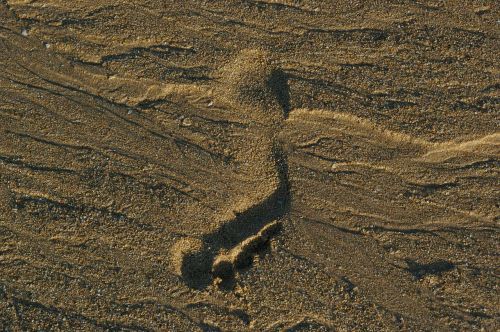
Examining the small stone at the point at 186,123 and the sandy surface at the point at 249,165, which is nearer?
the sandy surface at the point at 249,165

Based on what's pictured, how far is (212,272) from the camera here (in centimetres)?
366

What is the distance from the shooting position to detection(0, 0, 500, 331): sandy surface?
11.8ft

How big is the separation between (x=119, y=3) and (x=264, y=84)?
1.34m

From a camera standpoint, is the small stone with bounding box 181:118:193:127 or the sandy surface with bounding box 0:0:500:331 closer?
the sandy surface with bounding box 0:0:500:331

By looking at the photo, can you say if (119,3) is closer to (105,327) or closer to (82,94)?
(82,94)

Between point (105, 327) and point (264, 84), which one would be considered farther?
point (264, 84)

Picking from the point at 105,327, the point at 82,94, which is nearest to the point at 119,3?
the point at 82,94

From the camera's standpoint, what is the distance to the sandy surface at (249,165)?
3604mm

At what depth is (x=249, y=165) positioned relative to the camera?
3795 millimetres

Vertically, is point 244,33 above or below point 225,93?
above

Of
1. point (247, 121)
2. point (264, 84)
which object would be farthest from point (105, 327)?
point (264, 84)

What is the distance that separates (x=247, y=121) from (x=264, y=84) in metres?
0.32

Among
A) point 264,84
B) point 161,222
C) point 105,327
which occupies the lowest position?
point 105,327

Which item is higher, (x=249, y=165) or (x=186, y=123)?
(x=186, y=123)
